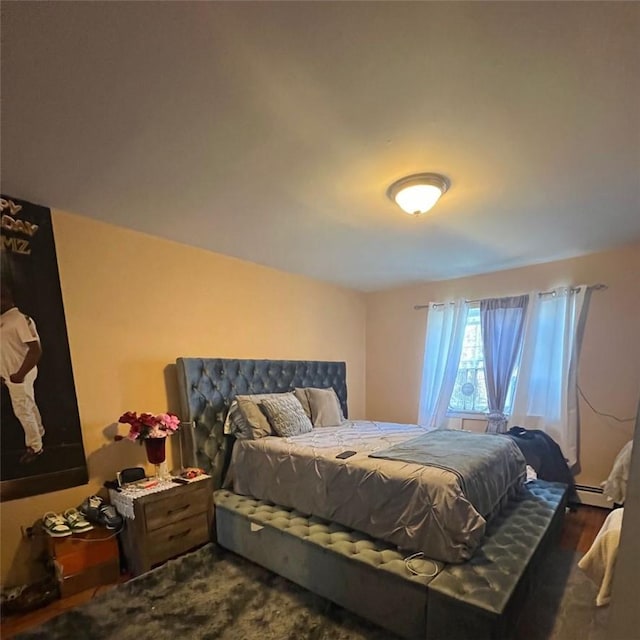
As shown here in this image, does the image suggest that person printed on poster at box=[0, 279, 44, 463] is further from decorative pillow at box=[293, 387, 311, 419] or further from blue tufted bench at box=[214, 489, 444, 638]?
decorative pillow at box=[293, 387, 311, 419]

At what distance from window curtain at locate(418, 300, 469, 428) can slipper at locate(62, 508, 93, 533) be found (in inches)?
137

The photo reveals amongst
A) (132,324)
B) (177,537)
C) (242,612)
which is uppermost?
(132,324)

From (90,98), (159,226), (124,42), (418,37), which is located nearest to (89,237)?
(159,226)

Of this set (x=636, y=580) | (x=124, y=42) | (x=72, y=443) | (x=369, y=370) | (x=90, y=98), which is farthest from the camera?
(x=369, y=370)

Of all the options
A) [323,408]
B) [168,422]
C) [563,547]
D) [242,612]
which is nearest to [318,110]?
[168,422]

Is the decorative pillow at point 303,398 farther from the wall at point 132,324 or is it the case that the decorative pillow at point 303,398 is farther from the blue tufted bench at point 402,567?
the blue tufted bench at point 402,567

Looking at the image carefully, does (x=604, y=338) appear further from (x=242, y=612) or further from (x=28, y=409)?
(x=28, y=409)

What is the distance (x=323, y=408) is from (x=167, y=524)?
1682 millimetres

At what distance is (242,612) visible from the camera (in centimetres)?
191

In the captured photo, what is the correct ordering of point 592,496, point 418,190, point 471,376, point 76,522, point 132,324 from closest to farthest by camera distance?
point 418,190
point 76,522
point 132,324
point 592,496
point 471,376

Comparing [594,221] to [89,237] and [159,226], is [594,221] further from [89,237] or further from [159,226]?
[89,237]

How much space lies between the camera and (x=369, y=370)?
5133mm

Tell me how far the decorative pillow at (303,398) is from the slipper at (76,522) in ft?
6.17

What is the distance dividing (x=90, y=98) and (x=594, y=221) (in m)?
3.27
